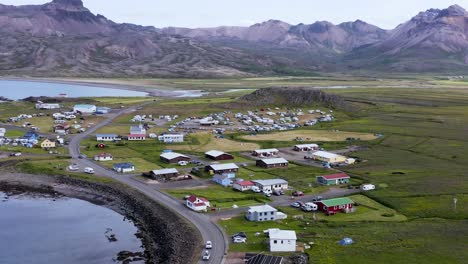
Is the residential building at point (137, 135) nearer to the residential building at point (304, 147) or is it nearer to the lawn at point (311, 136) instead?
the lawn at point (311, 136)

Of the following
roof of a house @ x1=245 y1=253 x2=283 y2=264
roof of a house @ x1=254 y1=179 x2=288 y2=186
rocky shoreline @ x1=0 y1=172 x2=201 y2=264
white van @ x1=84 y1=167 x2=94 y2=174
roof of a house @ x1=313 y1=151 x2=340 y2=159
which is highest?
roof of a house @ x1=313 y1=151 x2=340 y2=159

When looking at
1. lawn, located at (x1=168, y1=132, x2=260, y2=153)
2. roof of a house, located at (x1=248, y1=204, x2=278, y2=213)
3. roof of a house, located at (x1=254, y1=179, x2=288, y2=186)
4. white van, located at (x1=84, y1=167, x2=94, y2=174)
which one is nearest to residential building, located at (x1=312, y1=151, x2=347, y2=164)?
lawn, located at (x1=168, y1=132, x2=260, y2=153)

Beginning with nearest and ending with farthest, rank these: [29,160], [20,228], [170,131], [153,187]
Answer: [20,228]
[153,187]
[29,160]
[170,131]

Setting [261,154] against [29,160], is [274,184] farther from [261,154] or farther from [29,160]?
[29,160]

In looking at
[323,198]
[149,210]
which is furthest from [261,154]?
[149,210]

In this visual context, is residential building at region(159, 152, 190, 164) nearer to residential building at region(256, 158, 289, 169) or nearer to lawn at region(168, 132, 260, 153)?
lawn at region(168, 132, 260, 153)

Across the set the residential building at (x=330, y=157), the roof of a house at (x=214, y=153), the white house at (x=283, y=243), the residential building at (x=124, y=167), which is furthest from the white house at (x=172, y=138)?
the white house at (x=283, y=243)
